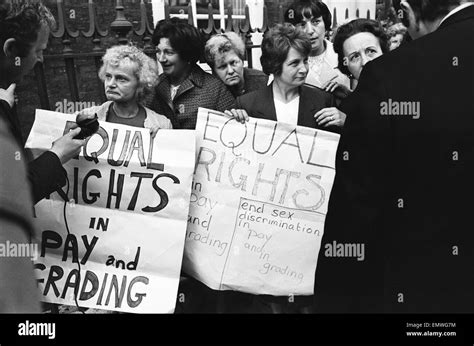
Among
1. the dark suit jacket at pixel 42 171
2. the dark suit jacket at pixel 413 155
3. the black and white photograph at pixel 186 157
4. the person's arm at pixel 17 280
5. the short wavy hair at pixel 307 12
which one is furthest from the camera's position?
the short wavy hair at pixel 307 12

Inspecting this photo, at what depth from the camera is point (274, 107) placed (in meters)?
4.84

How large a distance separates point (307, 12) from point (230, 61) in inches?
20.6

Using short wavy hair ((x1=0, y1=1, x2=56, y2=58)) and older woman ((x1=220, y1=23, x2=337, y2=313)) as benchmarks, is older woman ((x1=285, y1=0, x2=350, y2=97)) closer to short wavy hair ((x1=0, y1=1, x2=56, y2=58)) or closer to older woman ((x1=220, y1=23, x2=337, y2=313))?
older woman ((x1=220, y1=23, x2=337, y2=313))

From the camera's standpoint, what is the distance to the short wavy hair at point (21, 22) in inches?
181

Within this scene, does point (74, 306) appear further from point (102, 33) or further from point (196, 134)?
point (102, 33)

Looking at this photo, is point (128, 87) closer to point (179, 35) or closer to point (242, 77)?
point (179, 35)

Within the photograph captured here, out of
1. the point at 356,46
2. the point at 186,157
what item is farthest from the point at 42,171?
the point at 356,46

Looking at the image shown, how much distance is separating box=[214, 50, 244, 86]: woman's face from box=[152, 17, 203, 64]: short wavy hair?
155mm

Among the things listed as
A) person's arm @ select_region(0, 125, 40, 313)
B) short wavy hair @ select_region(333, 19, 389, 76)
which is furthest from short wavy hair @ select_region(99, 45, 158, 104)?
person's arm @ select_region(0, 125, 40, 313)

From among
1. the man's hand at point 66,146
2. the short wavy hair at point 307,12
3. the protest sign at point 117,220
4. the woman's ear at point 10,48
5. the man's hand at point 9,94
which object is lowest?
the protest sign at point 117,220

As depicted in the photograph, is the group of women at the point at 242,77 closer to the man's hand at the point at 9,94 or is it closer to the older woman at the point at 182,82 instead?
the older woman at the point at 182,82

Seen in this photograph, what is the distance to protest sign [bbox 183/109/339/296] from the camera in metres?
4.80

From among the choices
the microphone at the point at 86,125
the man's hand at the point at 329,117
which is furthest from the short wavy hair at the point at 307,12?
the microphone at the point at 86,125

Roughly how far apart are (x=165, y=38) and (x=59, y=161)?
2.98 ft
